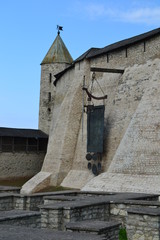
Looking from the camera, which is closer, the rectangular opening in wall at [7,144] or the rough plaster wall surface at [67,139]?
the rough plaster wall surface at [67,139]

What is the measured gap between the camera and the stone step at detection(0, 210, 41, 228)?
5422mm

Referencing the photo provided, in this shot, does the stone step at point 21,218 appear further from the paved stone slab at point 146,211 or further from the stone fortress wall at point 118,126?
the stone fortress wall at point 118,126

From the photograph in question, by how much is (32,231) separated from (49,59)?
24.8 metres

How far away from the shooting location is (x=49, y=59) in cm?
2847

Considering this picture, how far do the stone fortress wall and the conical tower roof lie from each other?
4275 millimetres

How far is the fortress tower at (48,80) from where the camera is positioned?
28.1 meters

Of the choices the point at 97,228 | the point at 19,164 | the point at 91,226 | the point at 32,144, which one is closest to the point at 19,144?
the point at 32,144

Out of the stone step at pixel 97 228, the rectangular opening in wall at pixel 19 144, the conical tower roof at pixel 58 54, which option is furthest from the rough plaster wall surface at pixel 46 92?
the stone step at pixel 97 228

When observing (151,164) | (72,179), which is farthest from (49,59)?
(151,164)

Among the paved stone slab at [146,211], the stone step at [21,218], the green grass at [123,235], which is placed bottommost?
the green grass at [123,235]

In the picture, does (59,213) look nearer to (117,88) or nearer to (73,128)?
(117,88)

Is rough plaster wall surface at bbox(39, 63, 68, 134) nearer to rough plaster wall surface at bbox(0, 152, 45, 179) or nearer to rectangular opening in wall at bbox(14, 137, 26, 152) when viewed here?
rectangular opening in wall at bbox(14, 137, 26, 152)

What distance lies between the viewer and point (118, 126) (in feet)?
53.1

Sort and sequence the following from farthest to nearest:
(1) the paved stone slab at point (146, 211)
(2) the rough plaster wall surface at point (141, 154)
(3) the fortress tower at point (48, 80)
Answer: (3) the fortress tower at point (48, 80) < (2) the rough plaster wall surface at point (141, 154) < (1) the paved stone slab at point (146, 211)
